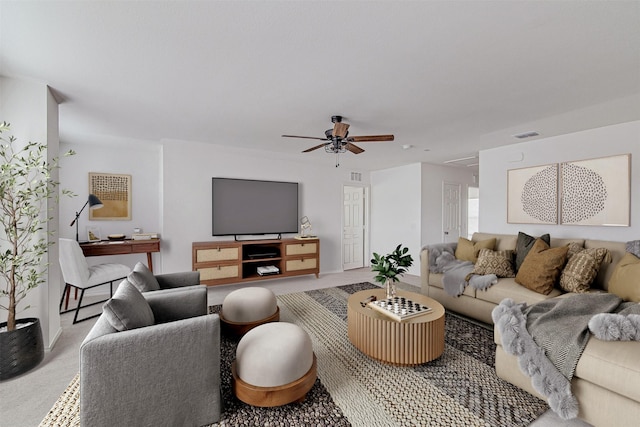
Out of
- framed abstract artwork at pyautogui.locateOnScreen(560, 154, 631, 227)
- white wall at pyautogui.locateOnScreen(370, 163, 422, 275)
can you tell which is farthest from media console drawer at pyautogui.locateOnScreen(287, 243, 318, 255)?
framed abstract artwork at pyautogui.locateOnScreen(560, 154, 631, 227)

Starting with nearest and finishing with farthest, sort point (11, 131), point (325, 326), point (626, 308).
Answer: point (626, 308), point (11, 131), point (325, 326)

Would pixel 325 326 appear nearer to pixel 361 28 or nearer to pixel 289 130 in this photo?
pixel 289 130

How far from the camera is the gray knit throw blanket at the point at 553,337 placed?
5.00ft

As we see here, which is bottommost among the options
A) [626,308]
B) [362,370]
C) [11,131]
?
[362,370]

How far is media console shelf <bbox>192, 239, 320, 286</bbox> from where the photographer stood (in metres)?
4.04

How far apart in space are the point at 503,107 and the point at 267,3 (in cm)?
247

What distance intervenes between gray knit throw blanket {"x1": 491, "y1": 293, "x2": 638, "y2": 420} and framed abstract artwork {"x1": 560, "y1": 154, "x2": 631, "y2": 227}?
1.48 meters

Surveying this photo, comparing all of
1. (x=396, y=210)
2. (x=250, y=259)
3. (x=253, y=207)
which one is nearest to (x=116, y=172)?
(x=253, y=207)

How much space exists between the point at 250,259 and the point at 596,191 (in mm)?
4743

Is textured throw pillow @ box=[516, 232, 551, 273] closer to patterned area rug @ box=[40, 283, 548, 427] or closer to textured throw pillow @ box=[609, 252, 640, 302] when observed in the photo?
textured throw pillow @ box=[609, 252, 640, 302]

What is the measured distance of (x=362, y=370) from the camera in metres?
2.05

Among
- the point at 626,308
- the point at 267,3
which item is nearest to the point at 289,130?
the point at 267,3

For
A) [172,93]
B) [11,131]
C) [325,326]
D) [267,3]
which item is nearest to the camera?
[267,3]

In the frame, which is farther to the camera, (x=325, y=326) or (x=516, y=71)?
(x=325, y=326)
